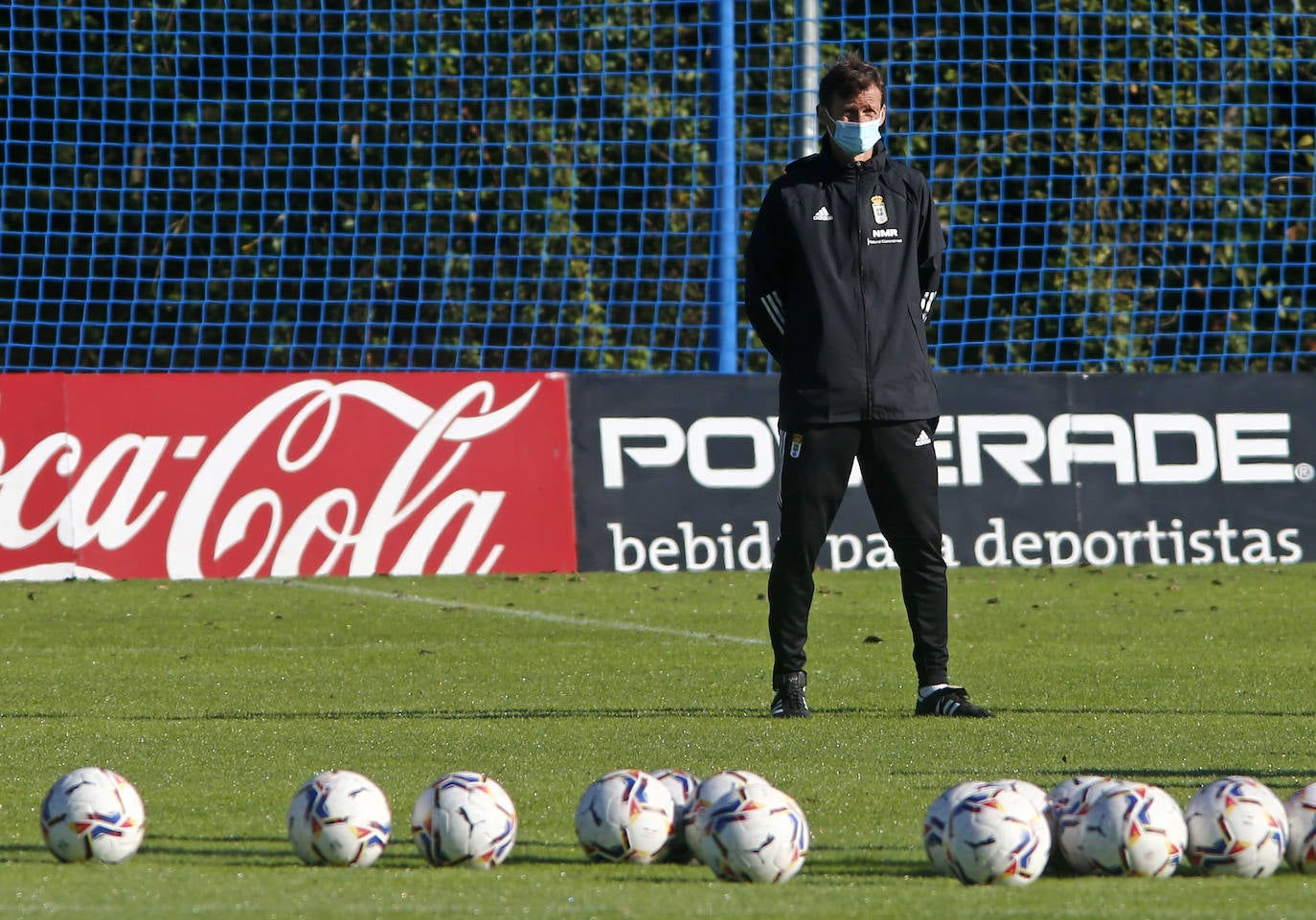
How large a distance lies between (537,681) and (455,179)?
1161 centimetres

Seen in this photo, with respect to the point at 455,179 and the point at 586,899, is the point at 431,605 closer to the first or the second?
the point at 586,899

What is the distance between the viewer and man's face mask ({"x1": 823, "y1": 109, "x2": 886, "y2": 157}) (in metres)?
6.81

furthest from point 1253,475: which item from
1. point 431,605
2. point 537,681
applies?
point 537,681

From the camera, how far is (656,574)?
497 inches

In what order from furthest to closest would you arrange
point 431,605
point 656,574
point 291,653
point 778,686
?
point 656,574 → point 431,605 → point 291,653 → point 778,686

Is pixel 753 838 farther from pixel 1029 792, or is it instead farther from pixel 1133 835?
pixel 1133 835

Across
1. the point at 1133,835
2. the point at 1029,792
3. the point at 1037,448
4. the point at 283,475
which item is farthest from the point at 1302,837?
the point at 1037,448

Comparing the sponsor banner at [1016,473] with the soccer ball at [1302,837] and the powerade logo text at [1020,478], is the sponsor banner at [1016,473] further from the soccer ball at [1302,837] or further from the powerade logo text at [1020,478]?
the soccer ball at [1302,837]

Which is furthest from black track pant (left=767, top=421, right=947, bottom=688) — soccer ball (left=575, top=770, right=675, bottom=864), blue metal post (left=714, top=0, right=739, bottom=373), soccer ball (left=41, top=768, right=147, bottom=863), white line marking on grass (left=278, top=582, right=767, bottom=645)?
blue metal post (left=714, top=0, right=739, bottom=373)

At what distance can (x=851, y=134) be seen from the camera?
22.4 ft

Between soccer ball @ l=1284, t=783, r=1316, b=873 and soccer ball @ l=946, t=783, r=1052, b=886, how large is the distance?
53 centimetres

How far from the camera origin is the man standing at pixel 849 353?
6836mm

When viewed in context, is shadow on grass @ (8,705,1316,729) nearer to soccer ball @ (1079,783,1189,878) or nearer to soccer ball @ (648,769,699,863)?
soccer ball @ (648,769,699,863)

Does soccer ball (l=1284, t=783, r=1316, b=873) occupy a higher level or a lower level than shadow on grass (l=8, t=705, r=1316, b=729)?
higher
